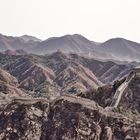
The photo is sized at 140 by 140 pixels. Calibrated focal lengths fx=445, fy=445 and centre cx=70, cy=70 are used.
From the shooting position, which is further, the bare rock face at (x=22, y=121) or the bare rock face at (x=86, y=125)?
the bare rock face at (x=86, y=125)

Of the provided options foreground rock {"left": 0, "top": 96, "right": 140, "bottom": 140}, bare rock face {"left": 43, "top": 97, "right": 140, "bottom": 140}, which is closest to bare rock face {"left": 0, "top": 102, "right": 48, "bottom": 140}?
foreground rock {"left": 0, "top": 96, "right": 140, "bottom": 140}

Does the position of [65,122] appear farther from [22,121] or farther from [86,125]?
[22,121]

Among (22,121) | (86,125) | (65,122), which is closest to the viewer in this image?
(86,125)

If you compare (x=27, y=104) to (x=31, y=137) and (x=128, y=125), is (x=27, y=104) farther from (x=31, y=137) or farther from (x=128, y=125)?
(x=128, y=125)

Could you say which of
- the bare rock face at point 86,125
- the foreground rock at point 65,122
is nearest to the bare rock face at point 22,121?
the foreground rock at point 65,122

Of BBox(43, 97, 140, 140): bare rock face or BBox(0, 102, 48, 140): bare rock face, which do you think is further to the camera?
BBox(43, 97, 140, 140): bare rock face

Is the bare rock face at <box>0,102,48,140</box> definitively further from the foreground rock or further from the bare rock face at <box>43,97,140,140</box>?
the bare rock face at <box>43,97,140,140</box>

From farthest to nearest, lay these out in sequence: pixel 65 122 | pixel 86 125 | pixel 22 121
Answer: pixel 22 121, pixel 65 122, pixel 86 125

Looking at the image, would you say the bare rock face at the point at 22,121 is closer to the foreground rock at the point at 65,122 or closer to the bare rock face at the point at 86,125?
the foreground rock at the point at 65,122

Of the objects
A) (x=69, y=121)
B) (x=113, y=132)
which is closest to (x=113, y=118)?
(x=113, y=132)

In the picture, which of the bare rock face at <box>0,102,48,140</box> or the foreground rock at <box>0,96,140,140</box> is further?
the foreground rock at <box>0,96,140,140</box>

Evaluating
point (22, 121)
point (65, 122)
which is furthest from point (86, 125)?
point (22, 121)
